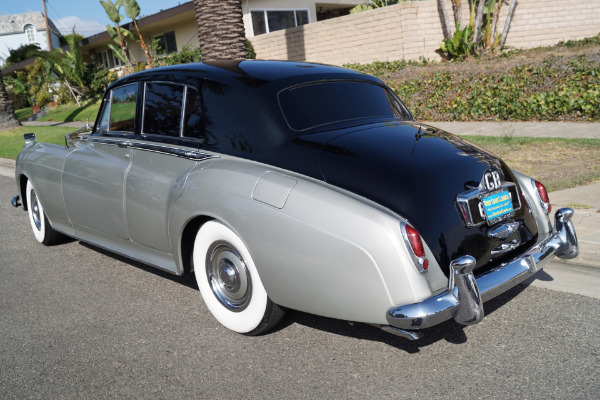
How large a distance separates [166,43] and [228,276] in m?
24.6

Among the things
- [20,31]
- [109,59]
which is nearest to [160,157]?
[109,59]

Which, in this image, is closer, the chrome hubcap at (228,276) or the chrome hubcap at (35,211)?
the chrome hubcap at (228,276)

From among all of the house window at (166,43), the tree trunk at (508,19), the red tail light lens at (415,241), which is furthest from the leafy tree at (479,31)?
the house window at (166,43)

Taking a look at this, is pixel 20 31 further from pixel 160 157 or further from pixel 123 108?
pixel 160 157

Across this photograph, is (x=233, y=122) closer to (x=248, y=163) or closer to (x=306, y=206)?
(x=248, y=163)

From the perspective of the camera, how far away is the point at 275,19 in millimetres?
23422

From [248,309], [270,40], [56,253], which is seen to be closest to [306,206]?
[248,309]

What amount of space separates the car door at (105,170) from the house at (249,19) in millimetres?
17737

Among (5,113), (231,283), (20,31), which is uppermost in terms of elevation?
(20,31)

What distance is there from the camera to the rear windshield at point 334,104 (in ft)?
12.1

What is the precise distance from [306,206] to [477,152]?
4.13ft

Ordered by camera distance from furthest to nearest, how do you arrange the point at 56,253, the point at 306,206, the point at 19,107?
the point at 19,107 → the point at 56,253 → the point at 306,206

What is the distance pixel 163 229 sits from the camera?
13.0 feet

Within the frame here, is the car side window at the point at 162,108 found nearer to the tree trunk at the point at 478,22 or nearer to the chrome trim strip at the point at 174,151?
the chrome trim strip at the point at 174,151
